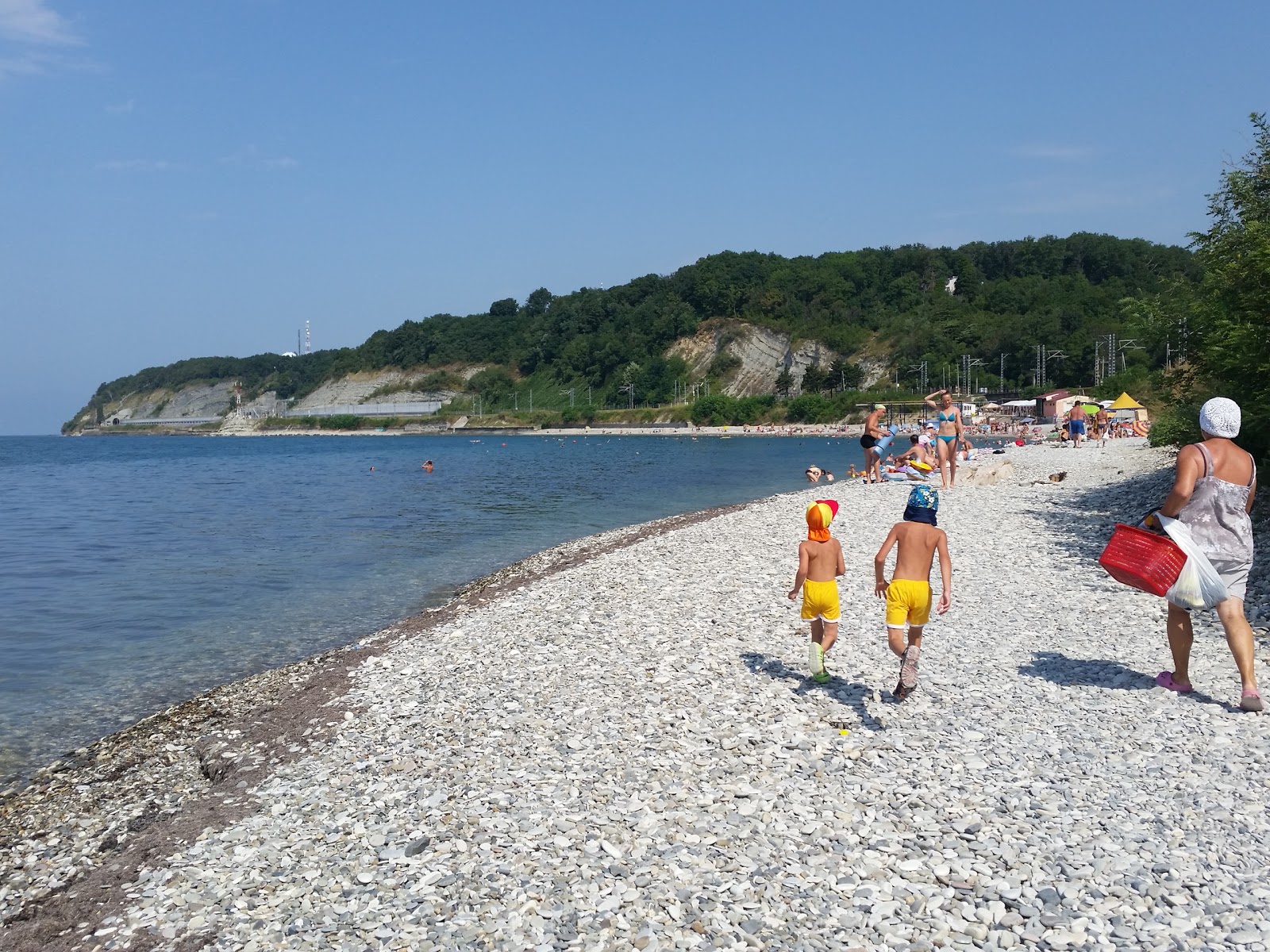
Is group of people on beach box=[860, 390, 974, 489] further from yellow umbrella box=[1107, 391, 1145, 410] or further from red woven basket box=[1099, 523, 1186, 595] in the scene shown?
yellow umbrella box=[1107, 391, 1145, 410]

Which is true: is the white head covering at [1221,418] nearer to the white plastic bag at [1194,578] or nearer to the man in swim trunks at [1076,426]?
the white plastic bag at [1194,578]

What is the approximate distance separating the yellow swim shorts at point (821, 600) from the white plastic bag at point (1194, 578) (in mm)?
2542

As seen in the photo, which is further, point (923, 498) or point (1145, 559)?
point (923, 498)

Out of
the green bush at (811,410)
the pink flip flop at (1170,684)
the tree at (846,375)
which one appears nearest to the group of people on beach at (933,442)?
the pink flip flop at (1170,684)

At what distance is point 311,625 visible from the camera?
15.4 metres

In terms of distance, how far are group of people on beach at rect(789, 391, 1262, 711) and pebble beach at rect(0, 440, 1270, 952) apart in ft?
1.35

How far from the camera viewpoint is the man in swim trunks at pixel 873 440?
80.8ft

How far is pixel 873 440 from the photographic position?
25328 millimetres

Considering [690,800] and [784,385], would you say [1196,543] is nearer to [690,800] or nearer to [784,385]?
[690,800]

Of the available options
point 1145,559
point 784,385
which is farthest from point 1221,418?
point 784,385

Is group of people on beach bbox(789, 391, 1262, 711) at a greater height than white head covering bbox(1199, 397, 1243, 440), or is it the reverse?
white head covering bbox(1199, 397, 1243, 440)

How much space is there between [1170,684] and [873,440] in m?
17.9

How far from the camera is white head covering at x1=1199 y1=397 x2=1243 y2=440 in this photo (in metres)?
6.99

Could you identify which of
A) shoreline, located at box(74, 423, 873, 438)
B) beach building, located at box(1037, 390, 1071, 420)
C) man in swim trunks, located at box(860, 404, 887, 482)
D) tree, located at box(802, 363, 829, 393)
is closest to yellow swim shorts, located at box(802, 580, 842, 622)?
man in swim trunks, located at box(860, 404, 887, 482)
